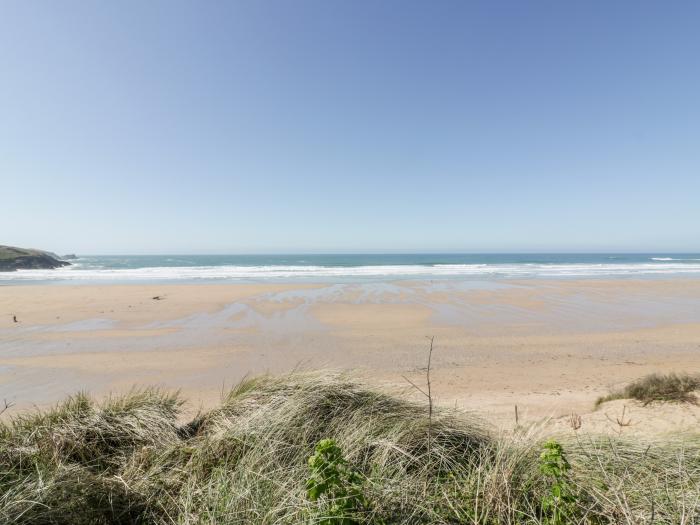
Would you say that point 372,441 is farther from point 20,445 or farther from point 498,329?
point 498,329

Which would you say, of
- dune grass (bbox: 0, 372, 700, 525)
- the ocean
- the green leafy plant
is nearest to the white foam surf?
the ocean

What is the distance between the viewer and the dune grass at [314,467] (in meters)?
2.01

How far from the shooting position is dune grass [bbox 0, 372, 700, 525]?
2010mm

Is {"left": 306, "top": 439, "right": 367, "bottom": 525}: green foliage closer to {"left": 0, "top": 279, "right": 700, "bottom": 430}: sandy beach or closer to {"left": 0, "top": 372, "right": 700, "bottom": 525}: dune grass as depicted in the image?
{"left": 0, "top": 372, "right": 700, "bottom": 525}: dune grass

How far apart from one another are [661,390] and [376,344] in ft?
23.7

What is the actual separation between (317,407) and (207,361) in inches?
287

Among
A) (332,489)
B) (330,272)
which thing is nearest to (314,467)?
(332,489)

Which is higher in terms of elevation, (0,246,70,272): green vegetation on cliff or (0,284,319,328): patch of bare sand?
(0,246,70,272): green vegetation on cliff

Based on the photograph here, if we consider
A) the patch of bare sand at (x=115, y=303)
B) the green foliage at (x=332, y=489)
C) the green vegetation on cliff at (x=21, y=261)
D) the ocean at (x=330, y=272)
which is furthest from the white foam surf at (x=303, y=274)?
the green foliage at (x=332, y=489)

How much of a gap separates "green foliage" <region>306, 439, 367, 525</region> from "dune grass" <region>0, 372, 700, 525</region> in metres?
0.01

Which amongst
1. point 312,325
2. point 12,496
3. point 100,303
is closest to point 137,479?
point 12,496

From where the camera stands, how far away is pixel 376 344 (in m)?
11.0

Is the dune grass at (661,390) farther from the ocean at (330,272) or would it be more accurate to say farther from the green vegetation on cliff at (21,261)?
the green vegetation on cliff at (21,261)

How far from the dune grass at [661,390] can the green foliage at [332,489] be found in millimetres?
6629
